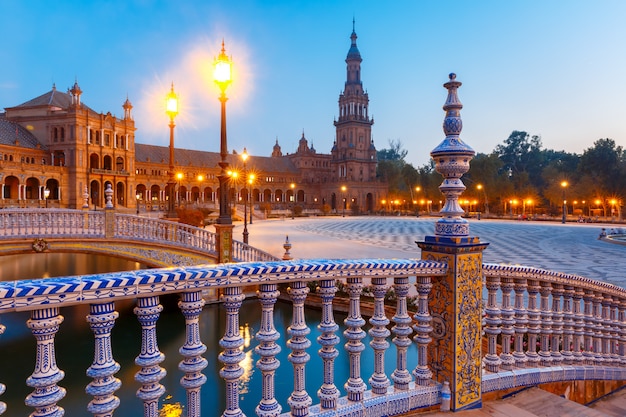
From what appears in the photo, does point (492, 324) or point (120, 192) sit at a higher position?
point (120, 192)

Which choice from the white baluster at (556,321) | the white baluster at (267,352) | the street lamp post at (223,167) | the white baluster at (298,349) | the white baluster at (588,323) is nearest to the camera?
the white baluster at (267,352)

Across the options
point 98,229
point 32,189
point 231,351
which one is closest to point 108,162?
point 32,189

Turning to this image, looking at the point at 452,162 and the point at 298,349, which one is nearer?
the point at 298,349

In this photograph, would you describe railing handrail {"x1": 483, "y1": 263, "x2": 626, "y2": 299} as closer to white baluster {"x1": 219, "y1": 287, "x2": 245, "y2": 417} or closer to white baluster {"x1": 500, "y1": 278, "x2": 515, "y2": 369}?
white baluster {"x1": 500, "y1": 278, "x2": 515, "y2": 369}

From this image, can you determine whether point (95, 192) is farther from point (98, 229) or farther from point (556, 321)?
point (556, 321)

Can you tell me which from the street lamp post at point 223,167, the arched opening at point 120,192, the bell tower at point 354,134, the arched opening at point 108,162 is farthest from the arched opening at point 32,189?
the bell tower at point 354,134

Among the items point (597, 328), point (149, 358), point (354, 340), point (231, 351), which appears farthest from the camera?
point (597, 328)

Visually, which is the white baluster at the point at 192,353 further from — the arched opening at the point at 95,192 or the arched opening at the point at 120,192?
the arched opening at the point at 120,192

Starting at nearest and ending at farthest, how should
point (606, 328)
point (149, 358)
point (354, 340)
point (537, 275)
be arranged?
point (149, 358), point (354, 340), point (537, 275), point (606, 328)

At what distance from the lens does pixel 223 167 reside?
40.1 ft

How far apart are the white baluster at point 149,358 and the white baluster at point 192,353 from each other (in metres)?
0.14

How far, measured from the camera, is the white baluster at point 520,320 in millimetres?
4031

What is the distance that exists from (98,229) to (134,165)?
55.5 metres

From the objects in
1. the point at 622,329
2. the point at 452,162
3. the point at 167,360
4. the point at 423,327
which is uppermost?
the point at 452,162
